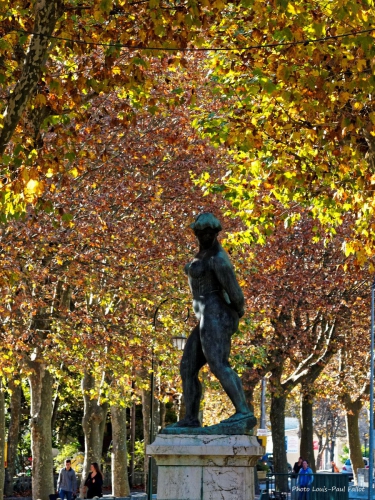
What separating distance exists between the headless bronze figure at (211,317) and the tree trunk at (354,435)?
3618 centimetres

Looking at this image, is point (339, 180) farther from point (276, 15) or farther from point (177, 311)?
point (177, 311)

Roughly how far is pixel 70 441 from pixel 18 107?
142ft

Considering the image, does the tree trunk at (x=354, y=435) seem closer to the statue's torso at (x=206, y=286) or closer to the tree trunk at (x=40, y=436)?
the tree trunk at (x=40, y=436)

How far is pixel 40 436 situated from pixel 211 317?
15.2 meters

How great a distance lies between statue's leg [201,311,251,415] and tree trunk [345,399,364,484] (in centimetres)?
3634

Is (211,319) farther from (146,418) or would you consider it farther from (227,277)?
(146,418)

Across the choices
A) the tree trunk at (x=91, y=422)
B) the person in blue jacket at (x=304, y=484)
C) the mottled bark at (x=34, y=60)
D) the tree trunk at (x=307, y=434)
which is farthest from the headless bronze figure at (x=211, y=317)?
the tree trunk at (x=307, y=434)

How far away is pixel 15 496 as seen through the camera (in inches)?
→ 1394

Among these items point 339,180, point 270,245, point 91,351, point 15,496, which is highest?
point 270,245

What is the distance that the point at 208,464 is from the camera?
10.2 metres

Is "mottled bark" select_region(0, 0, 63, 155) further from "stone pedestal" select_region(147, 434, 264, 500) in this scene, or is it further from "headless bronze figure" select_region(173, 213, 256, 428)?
"stone pedestal" select_region(147, 434, 264, 500)

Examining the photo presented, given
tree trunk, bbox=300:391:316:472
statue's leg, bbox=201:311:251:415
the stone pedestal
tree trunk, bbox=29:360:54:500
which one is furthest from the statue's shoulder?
tree trunk, bbox=300:391:316:472

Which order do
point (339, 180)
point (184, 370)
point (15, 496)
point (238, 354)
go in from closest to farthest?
point (184, 370) → point (339, 180) → point (238, 354) → point (15, 496)

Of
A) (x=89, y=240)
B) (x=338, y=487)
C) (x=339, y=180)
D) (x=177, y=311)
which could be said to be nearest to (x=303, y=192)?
(x=339, y=180)
